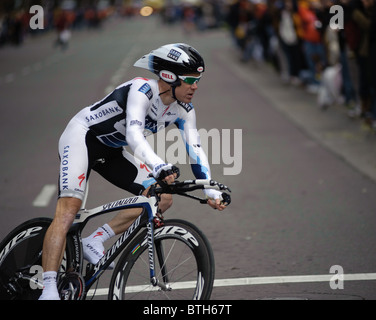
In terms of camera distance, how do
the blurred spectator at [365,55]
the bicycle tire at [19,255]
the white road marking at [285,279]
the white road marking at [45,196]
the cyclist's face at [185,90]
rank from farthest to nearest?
the blurred spectator at [365,55]
the white road marking at [45,196]
the white road marking at [285,279]
the bicycle tire at [19,255]
the cyclist's face at [185,90]

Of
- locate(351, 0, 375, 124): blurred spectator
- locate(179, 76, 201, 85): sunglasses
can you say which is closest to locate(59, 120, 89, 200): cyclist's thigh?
locate(179, 76, 201, 85): sunglasses

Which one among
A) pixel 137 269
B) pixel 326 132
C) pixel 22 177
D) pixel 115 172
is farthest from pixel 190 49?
pixel 326 132

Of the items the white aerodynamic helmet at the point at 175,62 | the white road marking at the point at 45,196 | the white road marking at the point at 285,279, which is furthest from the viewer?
the white road marking at the point at 45,196

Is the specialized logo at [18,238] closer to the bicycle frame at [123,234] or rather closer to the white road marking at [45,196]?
A: the bicycle frame at [123,234]

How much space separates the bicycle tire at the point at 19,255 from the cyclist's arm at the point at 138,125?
0.83 metres

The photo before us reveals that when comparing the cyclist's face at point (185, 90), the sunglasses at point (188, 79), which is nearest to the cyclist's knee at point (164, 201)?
the cyclist's face at point (185, 90)

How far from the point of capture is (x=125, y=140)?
5.39m

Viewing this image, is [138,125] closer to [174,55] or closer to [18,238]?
[174,55]

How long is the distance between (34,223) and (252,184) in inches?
188

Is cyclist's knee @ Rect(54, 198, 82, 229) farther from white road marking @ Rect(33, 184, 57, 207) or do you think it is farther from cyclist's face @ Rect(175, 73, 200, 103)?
white road marking @ Rect(33, 184, 57, 207)

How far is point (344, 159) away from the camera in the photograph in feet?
35.7

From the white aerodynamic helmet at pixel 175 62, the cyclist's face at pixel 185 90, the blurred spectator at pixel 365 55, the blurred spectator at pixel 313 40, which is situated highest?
the blurred spectator at pixel 313 40

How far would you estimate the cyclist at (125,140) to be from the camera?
495 centimetres
